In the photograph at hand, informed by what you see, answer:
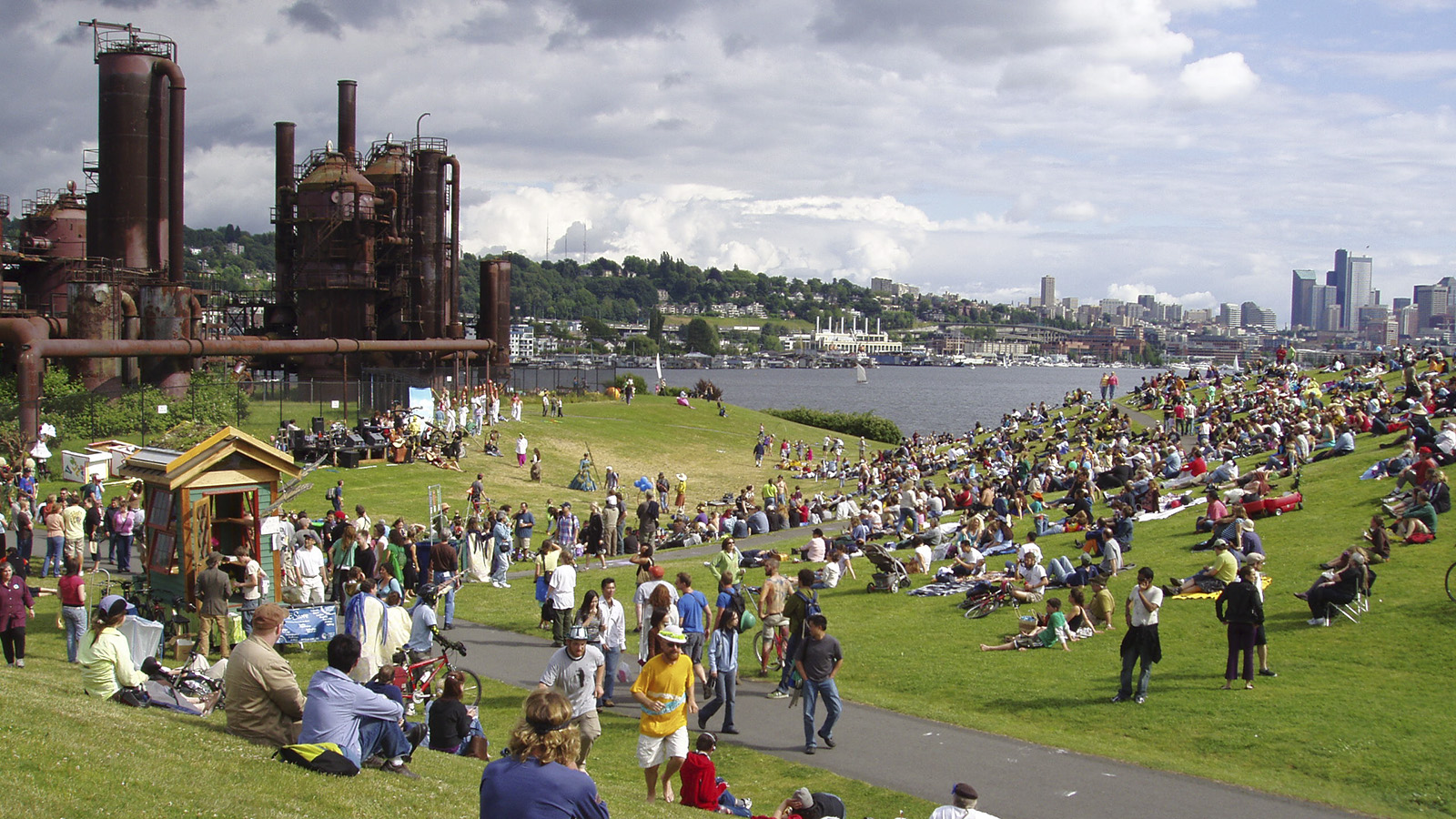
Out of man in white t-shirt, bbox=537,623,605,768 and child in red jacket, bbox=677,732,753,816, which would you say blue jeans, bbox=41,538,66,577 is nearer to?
man in white t-shirt, bbox=537,623,605,768

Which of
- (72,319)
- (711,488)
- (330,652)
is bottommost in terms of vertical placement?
(711,488)

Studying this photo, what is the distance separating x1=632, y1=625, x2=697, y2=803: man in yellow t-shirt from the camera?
923cm

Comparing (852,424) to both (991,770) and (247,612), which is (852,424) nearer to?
(247,612)

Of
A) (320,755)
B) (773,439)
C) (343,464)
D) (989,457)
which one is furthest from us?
(773,439)

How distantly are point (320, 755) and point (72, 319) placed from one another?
41285 millimetres

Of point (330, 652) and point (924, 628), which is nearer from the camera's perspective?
point (330, 652)

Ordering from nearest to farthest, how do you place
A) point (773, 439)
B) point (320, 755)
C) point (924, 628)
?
point (320, 755) < point (924, 628) < point (773, 439)

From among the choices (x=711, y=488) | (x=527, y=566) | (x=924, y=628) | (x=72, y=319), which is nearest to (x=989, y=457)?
(x=711, y=488)

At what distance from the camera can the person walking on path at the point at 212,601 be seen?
544 inches

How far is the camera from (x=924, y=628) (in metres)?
16.8

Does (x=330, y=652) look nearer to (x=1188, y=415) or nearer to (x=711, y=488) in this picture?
(x=711, y=488)

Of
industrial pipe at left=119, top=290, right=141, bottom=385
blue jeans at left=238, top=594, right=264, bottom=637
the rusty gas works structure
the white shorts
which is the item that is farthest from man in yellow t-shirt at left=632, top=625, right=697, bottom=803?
industrial pipe at left=119, top=290, right=141, bottom=385

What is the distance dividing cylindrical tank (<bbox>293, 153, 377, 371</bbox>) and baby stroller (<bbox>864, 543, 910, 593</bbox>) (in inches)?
1633

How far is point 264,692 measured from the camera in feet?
25.9
